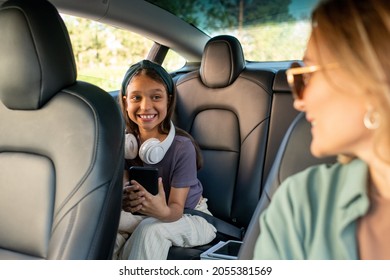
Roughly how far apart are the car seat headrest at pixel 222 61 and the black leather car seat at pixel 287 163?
3.49 ft

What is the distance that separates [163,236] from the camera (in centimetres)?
150

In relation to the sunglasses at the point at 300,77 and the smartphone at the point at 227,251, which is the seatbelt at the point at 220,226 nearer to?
the smartphone at the point at 227,251

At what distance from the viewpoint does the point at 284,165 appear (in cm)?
106

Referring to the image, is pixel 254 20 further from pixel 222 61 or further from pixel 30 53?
pixel 30 53

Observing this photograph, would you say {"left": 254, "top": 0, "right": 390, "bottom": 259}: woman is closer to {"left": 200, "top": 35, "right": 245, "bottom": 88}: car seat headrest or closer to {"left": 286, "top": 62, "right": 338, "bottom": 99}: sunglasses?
{"left": 286, "top": 62, "right": 338, "bottom": 99}: sunglasses

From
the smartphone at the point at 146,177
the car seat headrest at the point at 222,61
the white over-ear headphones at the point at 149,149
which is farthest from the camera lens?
the car seat headrest at the point at 222,61

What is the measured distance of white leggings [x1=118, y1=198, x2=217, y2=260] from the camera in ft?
4.65

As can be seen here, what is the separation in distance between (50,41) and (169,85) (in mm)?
584

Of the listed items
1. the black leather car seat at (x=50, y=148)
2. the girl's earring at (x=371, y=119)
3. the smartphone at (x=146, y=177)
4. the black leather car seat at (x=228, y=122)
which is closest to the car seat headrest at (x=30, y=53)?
the black leather car seat at (x=50, y=148)

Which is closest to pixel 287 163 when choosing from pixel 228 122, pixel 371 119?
pixel 371 119

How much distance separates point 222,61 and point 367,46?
1402 mm

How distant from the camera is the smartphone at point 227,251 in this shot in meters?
1.33

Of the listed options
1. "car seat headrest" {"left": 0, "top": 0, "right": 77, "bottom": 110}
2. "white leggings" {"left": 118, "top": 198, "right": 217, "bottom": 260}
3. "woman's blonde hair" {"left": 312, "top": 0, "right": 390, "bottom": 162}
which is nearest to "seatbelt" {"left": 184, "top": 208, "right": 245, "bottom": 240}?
"white leggings" {"left": 118, "top": 198, "right": 217, "bottom": 260}

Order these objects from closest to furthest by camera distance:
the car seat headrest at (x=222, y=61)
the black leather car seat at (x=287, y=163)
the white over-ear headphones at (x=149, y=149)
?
the black leather car seat at (x=287, y=163), the white over-ear headphones at (x=149, y=149), the car seat headrest at (x=222, y=61)
